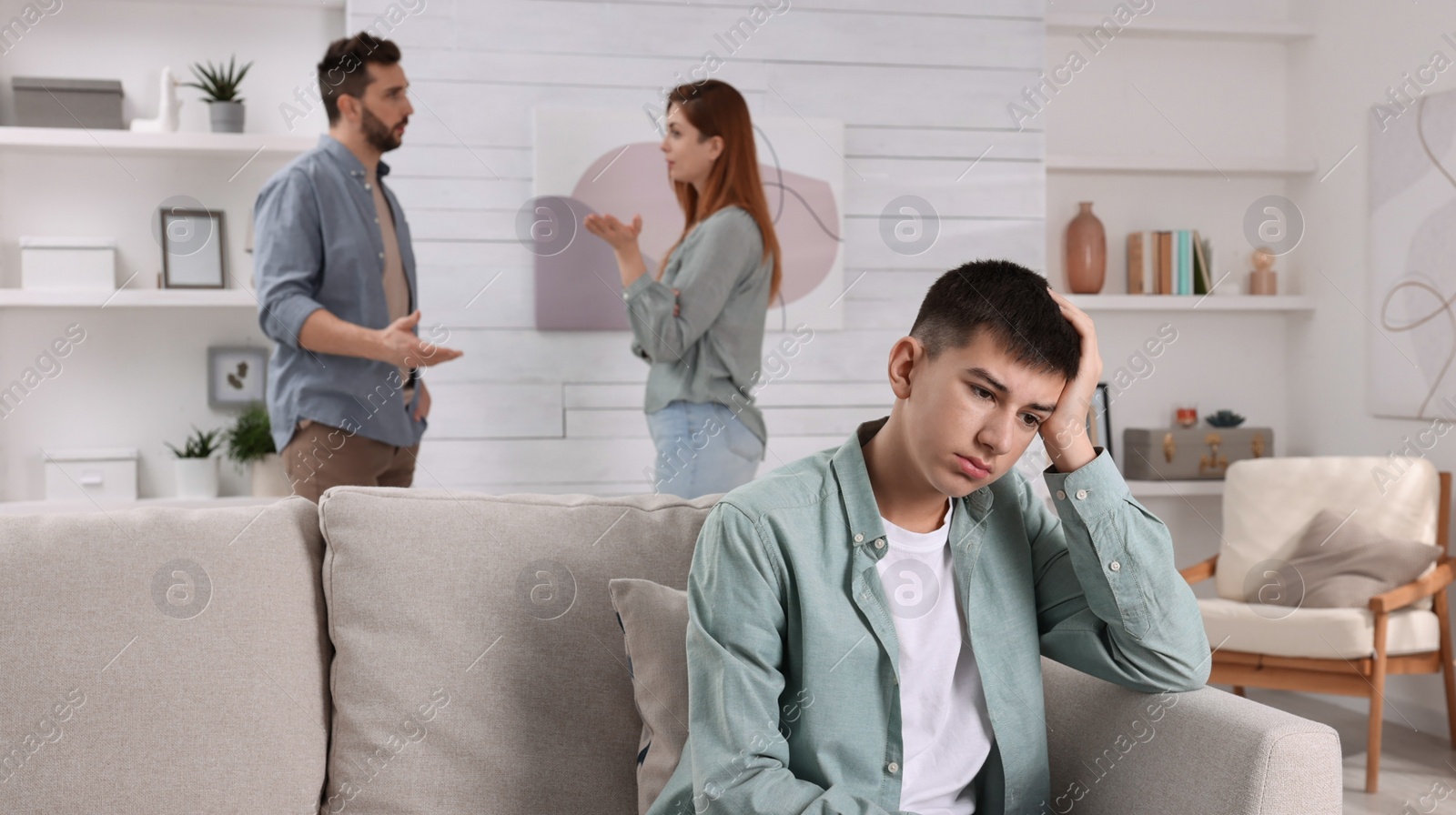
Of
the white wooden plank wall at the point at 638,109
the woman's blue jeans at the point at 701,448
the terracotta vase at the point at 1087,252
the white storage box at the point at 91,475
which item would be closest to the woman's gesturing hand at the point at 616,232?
the woman's blue jeans at the point at 701,448

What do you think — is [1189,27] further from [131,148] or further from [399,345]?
[131,148]

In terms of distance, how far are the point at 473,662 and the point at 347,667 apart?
0.17 meters

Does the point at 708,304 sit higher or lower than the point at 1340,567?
higher

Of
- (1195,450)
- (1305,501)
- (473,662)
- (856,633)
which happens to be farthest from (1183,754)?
(1195,450)

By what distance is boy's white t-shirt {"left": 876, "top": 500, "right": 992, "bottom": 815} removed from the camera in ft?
4.17

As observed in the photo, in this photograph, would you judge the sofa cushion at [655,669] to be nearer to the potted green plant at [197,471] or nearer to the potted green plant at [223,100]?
the potted green plant at [197,471]

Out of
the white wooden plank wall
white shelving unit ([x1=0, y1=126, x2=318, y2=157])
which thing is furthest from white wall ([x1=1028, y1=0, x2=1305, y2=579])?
white shelving unit ([x1=0, y1=126, x2=318, y2=157])

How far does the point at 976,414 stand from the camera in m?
1.24

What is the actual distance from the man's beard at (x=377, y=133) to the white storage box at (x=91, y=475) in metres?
1.37

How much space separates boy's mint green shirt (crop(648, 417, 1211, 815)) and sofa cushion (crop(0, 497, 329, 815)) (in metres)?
0.52

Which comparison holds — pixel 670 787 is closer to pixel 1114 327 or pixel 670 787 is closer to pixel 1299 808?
pixel 1299 808

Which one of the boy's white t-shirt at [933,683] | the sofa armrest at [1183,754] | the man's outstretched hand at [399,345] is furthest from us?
the man's outstretched hand at [399,345]

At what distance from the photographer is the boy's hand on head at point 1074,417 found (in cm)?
129

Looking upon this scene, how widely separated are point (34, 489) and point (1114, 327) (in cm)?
350
